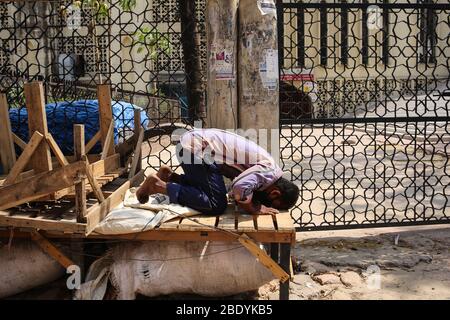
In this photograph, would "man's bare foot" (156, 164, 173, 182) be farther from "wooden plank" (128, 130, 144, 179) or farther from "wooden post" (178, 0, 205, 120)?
"wooden post" (178, 0, 205, 120)

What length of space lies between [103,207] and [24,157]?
62cm

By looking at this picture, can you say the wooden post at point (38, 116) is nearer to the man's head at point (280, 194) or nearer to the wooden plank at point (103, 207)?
the wooden plank at point (103, 207)

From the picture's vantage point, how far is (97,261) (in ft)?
11.9

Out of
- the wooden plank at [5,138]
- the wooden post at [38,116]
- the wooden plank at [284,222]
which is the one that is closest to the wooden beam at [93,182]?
the wooden post at [38,116]

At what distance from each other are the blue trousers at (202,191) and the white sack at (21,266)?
1036 millimetres

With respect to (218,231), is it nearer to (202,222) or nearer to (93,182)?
(202,222)

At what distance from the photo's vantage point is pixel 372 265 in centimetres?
432

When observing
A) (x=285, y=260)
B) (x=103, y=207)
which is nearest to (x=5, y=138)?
(x=103, y=207)

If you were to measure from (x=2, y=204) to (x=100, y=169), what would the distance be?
0.77 m

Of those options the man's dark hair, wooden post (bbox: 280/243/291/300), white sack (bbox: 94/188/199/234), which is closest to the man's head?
the man's dark hair

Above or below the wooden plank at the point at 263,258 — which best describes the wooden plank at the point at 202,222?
above

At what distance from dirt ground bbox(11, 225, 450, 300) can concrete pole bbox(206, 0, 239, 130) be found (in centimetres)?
140

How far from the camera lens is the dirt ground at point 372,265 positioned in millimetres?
3869
